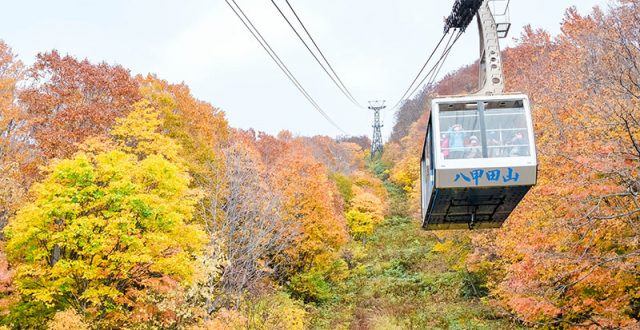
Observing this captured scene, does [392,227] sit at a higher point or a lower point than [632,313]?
higher

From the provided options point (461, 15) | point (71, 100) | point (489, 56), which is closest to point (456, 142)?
point (489, 56)

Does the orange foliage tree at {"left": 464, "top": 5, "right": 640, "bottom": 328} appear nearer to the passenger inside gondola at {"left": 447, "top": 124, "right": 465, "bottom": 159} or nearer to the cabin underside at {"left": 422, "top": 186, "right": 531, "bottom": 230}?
the cabin underside at {"left": 422, "top": 186, "right": 531, "bottom": 230}

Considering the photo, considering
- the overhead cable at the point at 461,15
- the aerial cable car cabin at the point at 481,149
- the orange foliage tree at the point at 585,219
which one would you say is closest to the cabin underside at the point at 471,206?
the aerial cable car cabin at the point at 481,149

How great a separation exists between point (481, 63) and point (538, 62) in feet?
86.0

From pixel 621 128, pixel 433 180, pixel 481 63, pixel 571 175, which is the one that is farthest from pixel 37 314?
pixel 621 128

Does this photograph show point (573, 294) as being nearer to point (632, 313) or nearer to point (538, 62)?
point (632, 313)

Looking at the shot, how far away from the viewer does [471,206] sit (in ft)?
40.9

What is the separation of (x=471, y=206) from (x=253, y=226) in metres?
10.7

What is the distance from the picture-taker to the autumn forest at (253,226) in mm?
13297

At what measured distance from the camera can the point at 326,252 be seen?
1056 inches

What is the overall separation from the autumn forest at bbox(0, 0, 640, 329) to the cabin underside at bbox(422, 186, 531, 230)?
1.48 m

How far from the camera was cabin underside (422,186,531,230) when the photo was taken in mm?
11164

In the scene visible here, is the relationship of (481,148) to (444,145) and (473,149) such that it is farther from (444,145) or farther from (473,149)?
(444,145)

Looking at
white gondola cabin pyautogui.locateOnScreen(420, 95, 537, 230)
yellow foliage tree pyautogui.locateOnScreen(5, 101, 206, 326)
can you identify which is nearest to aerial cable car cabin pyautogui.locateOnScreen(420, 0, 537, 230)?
white gondola cabin pyautogui.locateOnScreen(420, 95, 537, 230)
